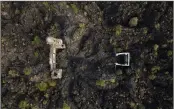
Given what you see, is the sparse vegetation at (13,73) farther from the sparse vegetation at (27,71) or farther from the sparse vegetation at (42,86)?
the sparse vegetation at (42,86)

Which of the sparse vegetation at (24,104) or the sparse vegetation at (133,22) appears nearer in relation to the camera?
the sparse vegetation at (24,104)

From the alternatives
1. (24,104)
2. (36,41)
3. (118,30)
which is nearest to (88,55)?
(118,30)

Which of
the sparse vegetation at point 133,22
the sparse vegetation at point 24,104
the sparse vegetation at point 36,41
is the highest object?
the sparse vegetation at point 133,22

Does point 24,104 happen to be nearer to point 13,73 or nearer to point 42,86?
point 42,86

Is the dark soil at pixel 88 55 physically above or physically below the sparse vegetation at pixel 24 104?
above

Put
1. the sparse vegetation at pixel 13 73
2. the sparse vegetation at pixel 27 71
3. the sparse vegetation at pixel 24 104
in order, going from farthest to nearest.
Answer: the sparse vegetation at pixel 27 71
the sparse vegetation at pixel 13 73
the sparse vegetation at pixel 24 104

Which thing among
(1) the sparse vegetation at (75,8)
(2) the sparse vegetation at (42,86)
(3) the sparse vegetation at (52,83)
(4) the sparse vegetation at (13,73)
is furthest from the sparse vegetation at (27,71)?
(1) the sparse vegetation at (75,8)

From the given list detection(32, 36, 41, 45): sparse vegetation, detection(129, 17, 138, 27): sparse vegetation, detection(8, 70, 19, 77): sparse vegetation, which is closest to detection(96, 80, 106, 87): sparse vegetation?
detection(129, 17, 138, 27): sparse vegetation

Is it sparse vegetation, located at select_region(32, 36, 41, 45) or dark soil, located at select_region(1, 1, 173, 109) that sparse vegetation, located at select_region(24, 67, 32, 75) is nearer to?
dark soil, located at select_region(1, 1, 173, 109)

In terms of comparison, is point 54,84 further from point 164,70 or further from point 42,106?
point 164,70
